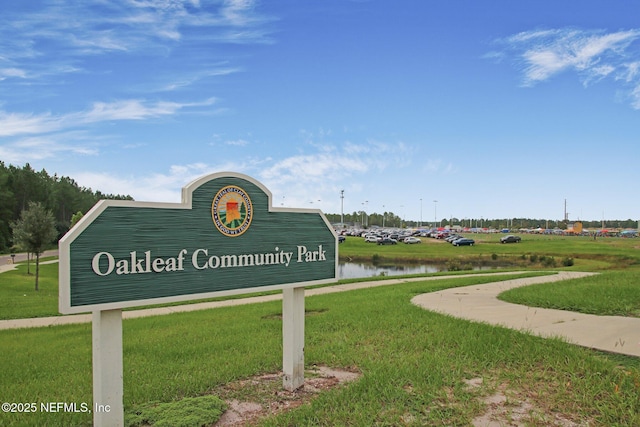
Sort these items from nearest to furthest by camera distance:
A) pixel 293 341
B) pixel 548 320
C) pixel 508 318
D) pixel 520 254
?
pixel 293 341, pixel 548 320, pixel 508 318, pixel 520 254

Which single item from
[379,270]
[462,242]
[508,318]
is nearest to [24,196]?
[379,270]

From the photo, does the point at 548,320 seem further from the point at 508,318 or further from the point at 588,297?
the point at 588,297

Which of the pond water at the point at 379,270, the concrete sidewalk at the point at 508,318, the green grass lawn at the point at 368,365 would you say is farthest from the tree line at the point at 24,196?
the green grass lawn at the point at 368,365

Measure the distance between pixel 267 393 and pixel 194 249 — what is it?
1.84 m

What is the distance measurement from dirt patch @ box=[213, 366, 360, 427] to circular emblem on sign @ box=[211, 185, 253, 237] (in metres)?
1.72

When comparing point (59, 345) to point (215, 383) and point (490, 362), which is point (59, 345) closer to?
point (215, 383)

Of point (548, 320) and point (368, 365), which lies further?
point (548, 320)

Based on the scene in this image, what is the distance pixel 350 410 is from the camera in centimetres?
435

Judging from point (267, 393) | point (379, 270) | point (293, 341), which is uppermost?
point (293, 341)

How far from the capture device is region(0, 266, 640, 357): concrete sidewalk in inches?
259

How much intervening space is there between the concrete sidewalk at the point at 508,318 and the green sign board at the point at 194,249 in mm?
3828

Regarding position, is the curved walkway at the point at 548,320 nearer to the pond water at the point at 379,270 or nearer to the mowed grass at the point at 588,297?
the mowed grass at the point at 588,297

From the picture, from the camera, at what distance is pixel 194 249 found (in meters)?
4.36

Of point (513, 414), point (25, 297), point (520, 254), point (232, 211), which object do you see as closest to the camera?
point (513, 414)
